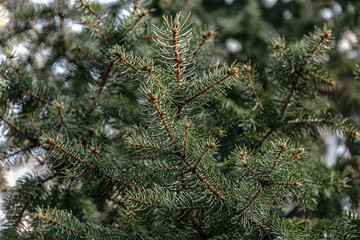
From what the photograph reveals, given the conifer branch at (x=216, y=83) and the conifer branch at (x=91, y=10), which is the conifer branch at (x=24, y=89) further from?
the conifer branch at (x=216, y=83)

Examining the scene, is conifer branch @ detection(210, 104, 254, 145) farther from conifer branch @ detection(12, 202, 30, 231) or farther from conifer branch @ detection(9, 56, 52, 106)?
conifer branch @ detection(12, 202, 30, 231)

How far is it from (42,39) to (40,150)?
59cm

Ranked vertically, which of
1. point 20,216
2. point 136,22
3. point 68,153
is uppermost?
point 136,22

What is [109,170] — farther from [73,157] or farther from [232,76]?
[232,76]

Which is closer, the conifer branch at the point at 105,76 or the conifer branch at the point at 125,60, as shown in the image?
the conifer branch at the point at 125,60

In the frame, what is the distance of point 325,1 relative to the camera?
8.92ft

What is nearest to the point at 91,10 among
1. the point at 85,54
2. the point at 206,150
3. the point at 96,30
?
the point at 96,30

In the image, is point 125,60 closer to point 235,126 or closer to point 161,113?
point 161,113

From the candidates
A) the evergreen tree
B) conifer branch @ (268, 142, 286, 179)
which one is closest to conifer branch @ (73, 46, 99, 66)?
the evergreen tree

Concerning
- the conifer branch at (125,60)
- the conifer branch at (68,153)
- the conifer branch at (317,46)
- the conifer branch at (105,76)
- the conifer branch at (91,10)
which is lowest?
the conifer branch at (68,153)

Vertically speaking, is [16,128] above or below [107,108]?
below

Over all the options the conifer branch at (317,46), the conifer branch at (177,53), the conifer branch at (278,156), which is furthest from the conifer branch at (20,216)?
the conifer branch at (317,46)

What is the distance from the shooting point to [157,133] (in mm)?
830

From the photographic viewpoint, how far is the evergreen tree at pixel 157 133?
0.80 metres
